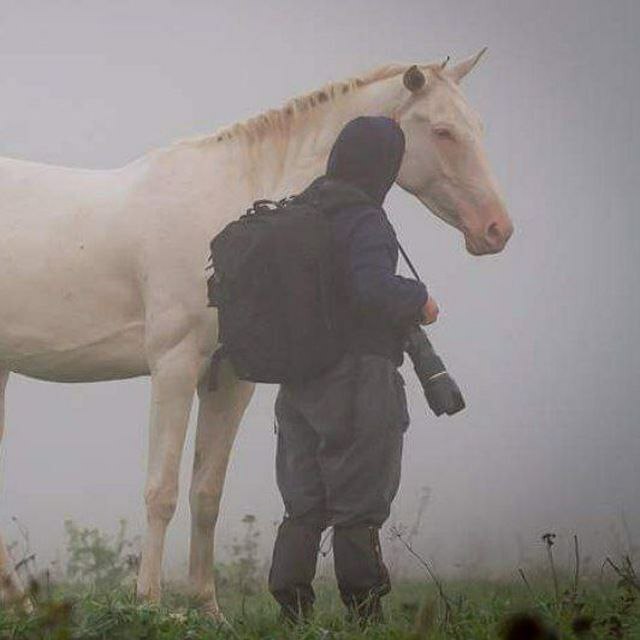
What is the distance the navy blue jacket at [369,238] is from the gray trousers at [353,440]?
0.11 m

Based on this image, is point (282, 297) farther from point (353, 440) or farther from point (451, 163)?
point (451, 163)

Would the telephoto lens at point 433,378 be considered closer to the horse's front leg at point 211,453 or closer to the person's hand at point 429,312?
the person's hand at point 429,312

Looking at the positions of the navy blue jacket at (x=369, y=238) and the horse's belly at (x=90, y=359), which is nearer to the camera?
the navy blue jacket at (x=369, y=238)

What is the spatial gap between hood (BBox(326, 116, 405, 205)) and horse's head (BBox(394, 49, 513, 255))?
3.33 feet

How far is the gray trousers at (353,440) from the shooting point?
17.5ft

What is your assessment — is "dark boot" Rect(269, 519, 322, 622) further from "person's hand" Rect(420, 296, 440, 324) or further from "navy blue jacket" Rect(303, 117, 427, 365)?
"person's hand" Rect(420, 296, 440, 324)

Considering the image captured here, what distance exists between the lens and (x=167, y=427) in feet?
21.0

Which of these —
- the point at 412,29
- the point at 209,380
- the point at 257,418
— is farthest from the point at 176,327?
the point at 412,29

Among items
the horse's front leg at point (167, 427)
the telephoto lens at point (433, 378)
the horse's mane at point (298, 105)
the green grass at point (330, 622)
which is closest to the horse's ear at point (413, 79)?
the horse's mane at point (298, 105)

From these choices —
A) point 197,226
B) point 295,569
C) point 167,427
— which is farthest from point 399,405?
point 197,226

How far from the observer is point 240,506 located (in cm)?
936

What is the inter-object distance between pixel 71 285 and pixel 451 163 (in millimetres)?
1704

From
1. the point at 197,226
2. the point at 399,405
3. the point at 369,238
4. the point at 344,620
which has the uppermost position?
the point at 197,226

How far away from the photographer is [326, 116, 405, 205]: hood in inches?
221
